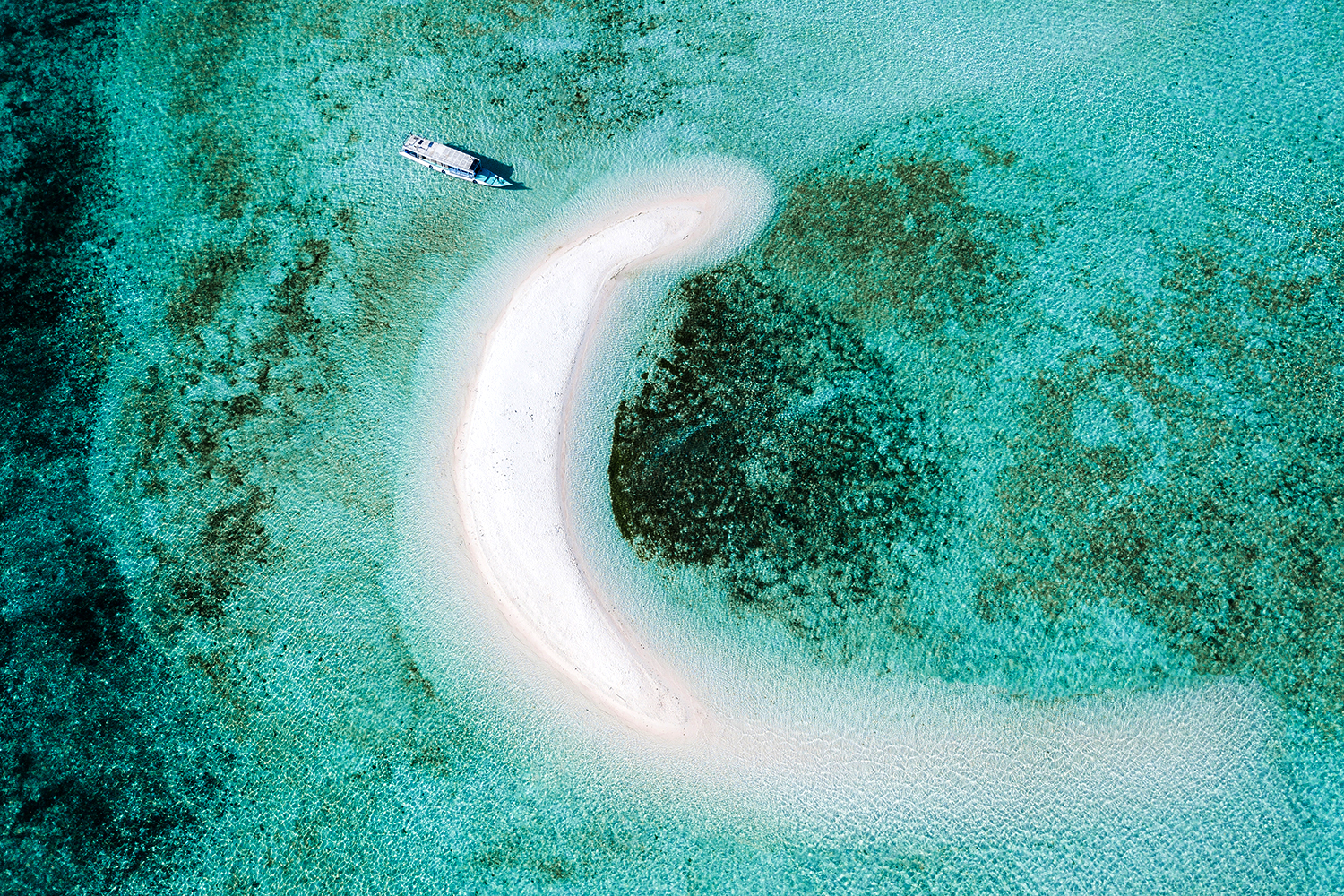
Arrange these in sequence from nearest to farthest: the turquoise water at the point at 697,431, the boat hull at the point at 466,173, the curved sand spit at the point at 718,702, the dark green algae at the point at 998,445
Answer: the curved sand spit at the point at 718,702 < the turquoise water at the point at 697,431 < the dark green algae at the point at 998,445 < the boat hull at the point at 466,173

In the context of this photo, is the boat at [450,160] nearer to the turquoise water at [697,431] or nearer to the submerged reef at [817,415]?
the turquoise water at [697,431]

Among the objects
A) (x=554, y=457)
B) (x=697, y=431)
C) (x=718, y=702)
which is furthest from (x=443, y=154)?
(x=718, y=702)

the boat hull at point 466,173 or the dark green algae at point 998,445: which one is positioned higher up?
the boat hull at point 466,173

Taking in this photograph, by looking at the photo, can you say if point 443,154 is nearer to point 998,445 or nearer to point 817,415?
point 817,415

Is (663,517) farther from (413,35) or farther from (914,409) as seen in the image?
(413,35)

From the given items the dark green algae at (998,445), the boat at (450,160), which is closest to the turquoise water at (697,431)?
the dark green algae at (998,445)

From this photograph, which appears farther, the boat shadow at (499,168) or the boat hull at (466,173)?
the boat shadow at (499,168)

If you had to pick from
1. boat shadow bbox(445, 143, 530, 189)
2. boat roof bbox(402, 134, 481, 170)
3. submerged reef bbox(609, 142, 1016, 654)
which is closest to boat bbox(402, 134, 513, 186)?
boat roof bbox(402, 134, 481, 170)
